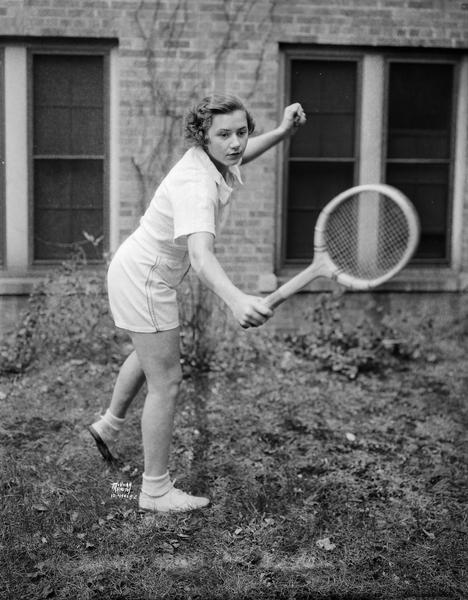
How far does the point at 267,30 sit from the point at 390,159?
1583 millimetres

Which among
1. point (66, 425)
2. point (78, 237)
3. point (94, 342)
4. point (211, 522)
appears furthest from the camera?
point (78, 237)

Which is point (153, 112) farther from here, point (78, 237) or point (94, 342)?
point (94, 342)

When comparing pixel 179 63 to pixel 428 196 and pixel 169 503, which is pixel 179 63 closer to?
pixel 428 196

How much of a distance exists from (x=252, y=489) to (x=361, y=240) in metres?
2.82

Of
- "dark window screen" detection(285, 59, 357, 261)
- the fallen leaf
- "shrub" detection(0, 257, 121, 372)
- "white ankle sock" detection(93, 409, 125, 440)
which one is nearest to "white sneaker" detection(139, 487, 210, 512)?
"white ankle sock" detection(93, 409, 125, 440)

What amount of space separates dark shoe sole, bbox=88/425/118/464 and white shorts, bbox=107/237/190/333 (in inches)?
31.5

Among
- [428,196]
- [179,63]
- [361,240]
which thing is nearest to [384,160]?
[428,196]

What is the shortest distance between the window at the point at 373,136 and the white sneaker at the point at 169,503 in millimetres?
3710

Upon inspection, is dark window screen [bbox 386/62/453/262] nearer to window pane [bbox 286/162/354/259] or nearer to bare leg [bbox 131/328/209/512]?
window pane [bbox 286/162/354/259]

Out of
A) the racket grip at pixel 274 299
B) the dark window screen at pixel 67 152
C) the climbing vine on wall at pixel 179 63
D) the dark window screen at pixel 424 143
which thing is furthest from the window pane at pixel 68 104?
the racket grip at pixel 274 299

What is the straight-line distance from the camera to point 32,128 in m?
7.18

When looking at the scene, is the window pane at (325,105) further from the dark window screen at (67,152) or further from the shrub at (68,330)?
the shrub at (68,330)

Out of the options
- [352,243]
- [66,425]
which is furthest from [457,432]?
[66,425]

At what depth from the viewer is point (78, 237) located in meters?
7.36
